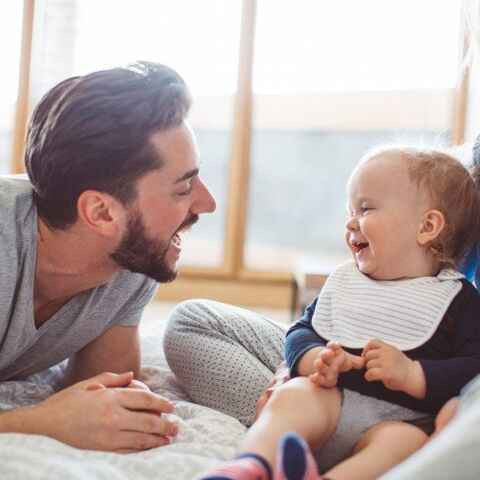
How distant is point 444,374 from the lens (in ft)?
3.15

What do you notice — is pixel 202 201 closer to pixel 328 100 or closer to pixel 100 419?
pixel 100 419

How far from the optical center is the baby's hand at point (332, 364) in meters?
0.94

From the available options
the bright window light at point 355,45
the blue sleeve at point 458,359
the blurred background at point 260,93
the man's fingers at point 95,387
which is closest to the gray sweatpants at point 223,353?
the man's fingers at point 95,387

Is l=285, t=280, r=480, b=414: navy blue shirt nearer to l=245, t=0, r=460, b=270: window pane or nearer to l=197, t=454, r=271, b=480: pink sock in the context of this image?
l=197, t=454, r=271, b=480: pink sock

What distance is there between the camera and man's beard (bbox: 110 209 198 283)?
50.8 inches

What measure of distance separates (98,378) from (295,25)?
316 cm

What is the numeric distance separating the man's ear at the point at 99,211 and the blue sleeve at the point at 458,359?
0.63m

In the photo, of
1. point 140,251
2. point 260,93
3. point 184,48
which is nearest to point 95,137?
point 140,251

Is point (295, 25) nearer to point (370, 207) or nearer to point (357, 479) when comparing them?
point (370, 207)

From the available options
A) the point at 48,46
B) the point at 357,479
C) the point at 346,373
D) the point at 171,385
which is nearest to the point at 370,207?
the point at 346,373

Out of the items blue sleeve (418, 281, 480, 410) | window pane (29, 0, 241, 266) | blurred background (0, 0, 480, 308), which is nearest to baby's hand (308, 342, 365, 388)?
blue sleeve (418, 281, 480, 410)

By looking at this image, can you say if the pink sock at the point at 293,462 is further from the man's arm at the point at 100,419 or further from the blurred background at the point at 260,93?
the blurred background at the point at 260,93

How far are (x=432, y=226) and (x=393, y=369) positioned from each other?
300 mm

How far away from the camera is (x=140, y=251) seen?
130 cm
